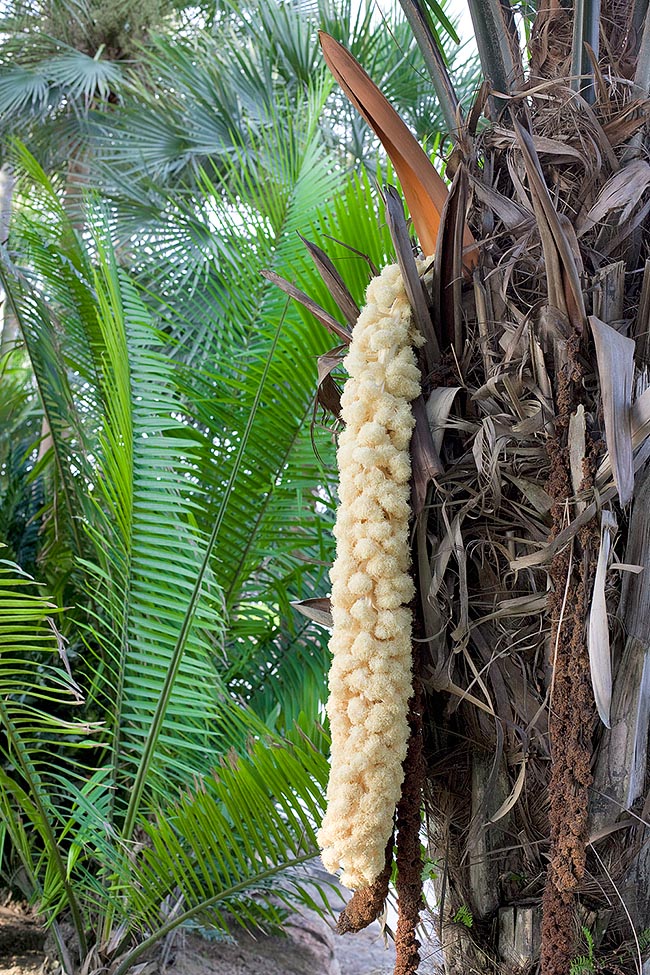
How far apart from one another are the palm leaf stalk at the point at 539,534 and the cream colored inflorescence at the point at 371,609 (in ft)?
0.09

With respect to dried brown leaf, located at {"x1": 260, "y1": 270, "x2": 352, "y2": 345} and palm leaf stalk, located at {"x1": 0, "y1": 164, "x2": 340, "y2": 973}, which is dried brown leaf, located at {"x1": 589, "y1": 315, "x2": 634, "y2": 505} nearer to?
dried brown leaf, located at {"x1": 260, "y1": 270, "x2": 352, "y2": 345}

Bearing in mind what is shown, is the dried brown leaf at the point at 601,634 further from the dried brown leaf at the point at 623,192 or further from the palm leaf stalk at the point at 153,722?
the palm leaf stalk at the point at 153,722

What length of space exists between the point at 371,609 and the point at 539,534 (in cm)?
15

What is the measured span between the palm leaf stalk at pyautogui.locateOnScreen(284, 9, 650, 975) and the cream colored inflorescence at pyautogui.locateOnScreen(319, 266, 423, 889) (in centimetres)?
3

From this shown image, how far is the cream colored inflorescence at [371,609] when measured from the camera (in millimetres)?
654

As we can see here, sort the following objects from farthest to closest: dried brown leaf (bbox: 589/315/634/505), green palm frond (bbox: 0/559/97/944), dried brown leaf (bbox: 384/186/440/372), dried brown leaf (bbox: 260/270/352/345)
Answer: green palm frond (bbox: 0/559/97/944), dried brown leaf (bbox: 260/270/352/345), dried brown leaf (bbox: 384/186/440/372), dried brown leaf (bbox: 589/315/634/505)

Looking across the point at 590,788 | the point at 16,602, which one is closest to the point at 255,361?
the point at 16,602

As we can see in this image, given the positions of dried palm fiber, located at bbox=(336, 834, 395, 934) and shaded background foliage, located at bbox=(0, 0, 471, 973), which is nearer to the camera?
dried palm fiber, located at bbox=(336, 834, 395, 934)

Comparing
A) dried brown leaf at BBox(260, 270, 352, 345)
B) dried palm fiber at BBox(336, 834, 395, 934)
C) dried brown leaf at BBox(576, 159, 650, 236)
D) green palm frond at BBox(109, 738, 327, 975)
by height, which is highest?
dried brown leaf at BBox(576, 159, 650, 236)

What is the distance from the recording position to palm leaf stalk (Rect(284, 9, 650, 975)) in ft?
2.11

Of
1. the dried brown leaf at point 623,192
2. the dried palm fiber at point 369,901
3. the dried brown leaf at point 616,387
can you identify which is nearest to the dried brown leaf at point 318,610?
the dried palm fiber at point 369,901

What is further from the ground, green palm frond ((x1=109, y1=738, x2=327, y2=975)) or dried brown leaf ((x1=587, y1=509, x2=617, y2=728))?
dried brown leaf ((x1=587, y1=509, x2=617, y2=728))

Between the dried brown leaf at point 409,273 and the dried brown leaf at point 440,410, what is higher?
the dried brown leaf at point 409,273

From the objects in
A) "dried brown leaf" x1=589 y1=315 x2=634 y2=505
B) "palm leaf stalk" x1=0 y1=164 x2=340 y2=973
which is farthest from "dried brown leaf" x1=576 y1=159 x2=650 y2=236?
"palm leaf stalk" x1=0 y1=164 x2=340 y2=973
